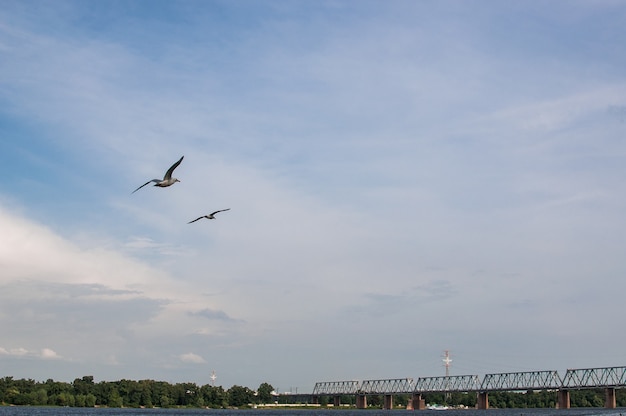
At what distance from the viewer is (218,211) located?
69.8 metres

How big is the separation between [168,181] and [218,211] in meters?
12.2

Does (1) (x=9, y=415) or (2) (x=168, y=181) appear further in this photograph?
(1) (x=9, y=415)

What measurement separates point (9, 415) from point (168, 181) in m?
121

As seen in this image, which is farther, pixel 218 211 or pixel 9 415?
pixel 9 415

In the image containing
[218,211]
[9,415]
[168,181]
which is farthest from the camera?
[9,415]

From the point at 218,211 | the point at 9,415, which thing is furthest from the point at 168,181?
the point at 9,415

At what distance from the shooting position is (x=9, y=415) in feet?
523

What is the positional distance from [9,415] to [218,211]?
112 metres

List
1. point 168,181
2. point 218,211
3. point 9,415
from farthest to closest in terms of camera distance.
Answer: point 9,415
point 218,211
point 168,181

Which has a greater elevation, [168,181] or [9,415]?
[168,181]

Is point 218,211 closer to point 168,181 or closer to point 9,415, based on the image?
point 168,181

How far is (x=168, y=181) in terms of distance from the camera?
58000 mm
